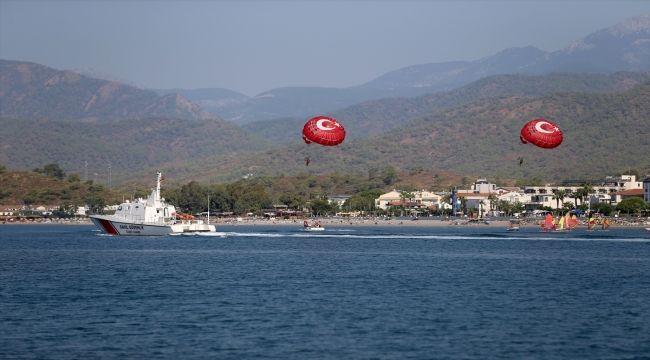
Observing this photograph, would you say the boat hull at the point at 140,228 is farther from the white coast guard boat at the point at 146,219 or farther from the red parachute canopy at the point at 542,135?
the red parachute canopy at the point at 542,135

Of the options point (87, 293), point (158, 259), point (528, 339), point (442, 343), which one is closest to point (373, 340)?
point (442, 343)

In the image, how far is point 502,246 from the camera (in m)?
112

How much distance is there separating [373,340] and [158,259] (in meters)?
48.1

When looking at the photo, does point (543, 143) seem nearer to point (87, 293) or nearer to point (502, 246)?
point (502, 246)

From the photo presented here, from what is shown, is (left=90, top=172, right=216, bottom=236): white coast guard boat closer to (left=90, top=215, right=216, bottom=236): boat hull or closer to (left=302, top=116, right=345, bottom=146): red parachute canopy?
(left=90, top=215, right=216, bottom=236): boat hull

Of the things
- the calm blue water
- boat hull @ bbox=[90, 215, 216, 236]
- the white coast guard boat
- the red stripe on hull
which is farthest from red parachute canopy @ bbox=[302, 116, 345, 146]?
the red stripe on hull

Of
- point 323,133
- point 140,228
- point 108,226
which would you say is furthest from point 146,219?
point 323,133

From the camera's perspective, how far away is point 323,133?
97.6 m

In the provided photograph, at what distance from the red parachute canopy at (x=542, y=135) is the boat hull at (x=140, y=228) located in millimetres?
52125

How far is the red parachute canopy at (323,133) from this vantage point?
317 ft

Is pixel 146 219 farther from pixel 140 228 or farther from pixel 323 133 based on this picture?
pixel 323 133

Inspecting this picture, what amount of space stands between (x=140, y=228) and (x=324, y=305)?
78.8 metres

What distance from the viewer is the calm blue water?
4094 cm

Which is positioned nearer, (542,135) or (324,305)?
(324,305)
